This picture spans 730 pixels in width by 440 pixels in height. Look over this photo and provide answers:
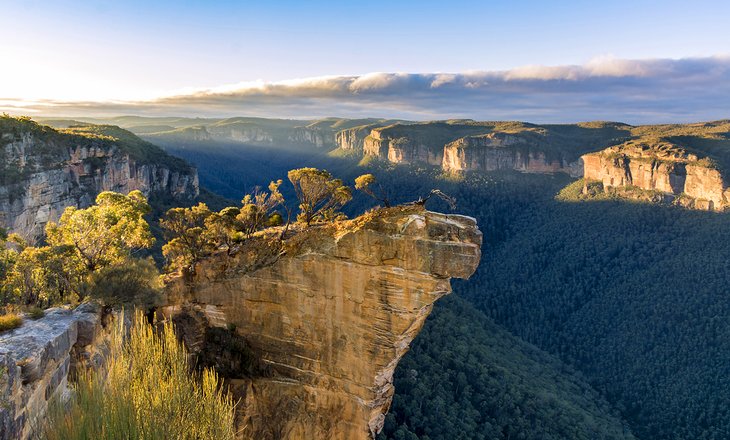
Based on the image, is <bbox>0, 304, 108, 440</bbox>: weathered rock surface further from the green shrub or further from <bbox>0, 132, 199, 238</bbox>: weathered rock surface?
<bbox>0, 132, 199, 238</bbox>: weathered rock surface

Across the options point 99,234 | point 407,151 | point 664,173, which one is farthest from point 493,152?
point 99,234

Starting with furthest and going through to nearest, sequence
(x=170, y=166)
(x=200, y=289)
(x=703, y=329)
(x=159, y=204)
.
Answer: (x=170, y=166), (x=159, y=204), (x=703, y=329), (x=200, y=289)

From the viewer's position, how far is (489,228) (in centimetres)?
11394

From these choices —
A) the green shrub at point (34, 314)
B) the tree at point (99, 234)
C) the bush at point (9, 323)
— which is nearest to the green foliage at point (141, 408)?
the bush at point (9, 323)

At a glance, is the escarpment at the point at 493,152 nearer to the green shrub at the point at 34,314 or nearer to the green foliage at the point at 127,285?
the green foliage at the point at 127,285


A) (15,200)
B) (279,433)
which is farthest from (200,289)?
(15,200)

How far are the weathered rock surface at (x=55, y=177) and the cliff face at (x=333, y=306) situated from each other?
34.0 meters

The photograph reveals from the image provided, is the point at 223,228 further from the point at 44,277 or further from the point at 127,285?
the point at 44,277

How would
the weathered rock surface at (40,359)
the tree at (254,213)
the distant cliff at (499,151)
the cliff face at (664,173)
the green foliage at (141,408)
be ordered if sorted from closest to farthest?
the green foliage at (141,408) < the weathered rock surface at (40,359) < the tree at (254,213) < the cliff face at (664,173) < the distant cliff at (499,151)

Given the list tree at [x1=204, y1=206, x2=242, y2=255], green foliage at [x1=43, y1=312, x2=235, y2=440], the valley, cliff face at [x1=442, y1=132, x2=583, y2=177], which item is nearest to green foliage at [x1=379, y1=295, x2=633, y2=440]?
the valley

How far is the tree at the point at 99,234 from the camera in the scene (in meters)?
20.1

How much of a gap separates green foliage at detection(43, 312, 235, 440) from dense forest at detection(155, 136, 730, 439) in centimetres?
2247

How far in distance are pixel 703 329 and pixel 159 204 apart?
84.7 meters

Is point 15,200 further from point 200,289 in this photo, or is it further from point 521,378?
point 521,378
